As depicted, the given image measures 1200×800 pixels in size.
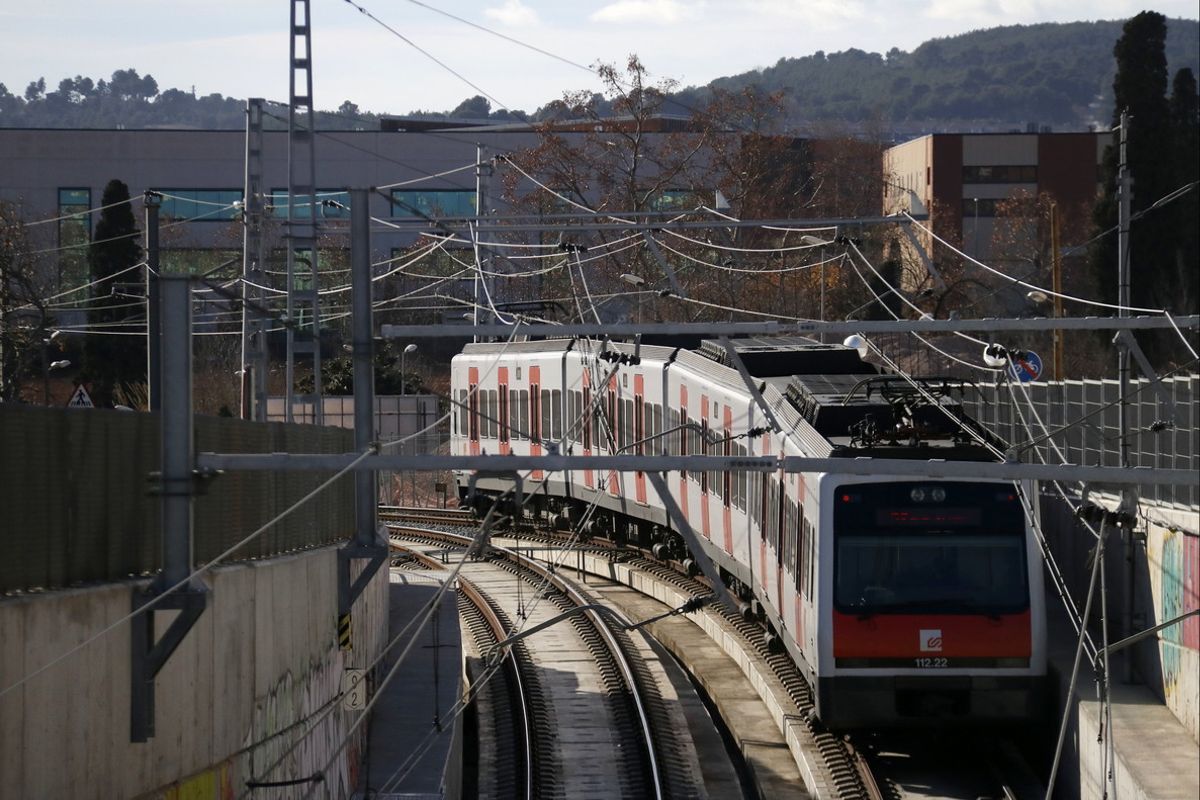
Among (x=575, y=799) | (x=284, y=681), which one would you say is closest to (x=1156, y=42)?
(x=575, y=799)

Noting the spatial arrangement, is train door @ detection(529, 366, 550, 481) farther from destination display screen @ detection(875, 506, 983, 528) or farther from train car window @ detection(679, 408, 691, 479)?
destination display screen @ detection(875, 506, 983, 528)

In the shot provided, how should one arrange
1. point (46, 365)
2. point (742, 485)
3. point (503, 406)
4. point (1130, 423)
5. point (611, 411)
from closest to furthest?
point (1130, 423)
point (742, 485)
point (46, 365)
point (611, 411)
point (503, 406)

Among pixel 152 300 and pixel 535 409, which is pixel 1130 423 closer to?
pixel 152 300

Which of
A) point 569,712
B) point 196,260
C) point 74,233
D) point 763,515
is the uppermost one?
point 74,233

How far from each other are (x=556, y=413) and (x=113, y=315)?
18380mm

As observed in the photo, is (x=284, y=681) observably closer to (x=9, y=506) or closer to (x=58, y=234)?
(x=9, y=506)

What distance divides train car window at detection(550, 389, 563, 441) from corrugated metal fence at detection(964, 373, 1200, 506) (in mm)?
9542

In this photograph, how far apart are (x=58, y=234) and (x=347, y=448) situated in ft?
138

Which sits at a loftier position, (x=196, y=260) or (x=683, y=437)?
(x=196, y=260)

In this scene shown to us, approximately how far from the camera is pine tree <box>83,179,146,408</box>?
42281 millimetres

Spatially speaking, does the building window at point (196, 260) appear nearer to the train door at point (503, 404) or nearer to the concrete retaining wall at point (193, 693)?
the train door at point (503, 404)

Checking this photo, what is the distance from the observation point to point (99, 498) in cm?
915

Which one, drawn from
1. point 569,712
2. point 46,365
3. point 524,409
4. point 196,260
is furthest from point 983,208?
point 569,712

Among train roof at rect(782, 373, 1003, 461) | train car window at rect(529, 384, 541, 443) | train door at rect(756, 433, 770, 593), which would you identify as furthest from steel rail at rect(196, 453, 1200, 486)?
train car window at rect(529, 384, 541, 443)
